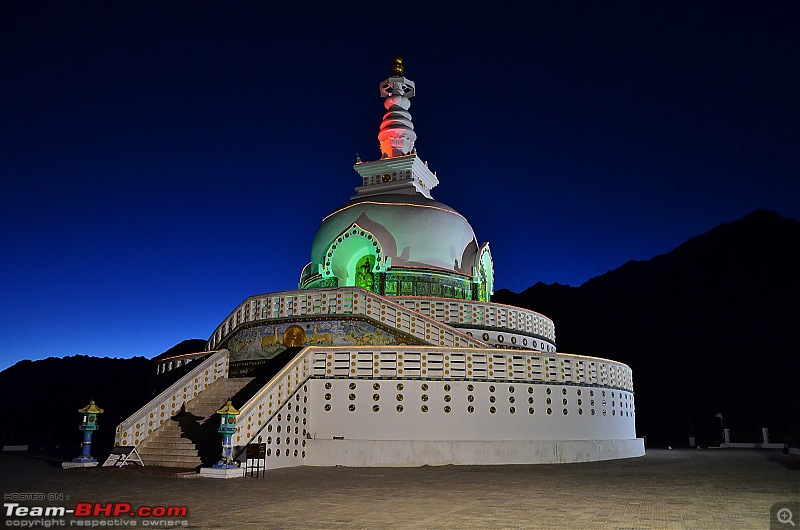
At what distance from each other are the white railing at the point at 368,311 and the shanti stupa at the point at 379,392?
0.15ft

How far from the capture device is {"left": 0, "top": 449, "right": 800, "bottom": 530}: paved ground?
8.14 metres

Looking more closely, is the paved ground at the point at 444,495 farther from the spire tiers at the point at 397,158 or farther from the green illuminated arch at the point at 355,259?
the spire tiers at the point at 397,158

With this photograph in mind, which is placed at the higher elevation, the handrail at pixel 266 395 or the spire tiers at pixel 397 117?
the spire tiers at pixel 397 117

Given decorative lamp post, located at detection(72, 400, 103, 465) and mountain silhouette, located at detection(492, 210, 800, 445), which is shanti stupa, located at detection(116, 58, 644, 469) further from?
mountain silhouette, located at detection(492, 210, 800, 445)

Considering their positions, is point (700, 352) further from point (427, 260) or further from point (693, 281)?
point (427, 260)

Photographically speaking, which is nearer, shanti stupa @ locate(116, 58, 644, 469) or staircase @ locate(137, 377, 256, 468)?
staircase @ locate(137, 377, 256, 468)

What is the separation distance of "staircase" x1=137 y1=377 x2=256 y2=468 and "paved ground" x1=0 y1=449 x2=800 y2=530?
1.38m

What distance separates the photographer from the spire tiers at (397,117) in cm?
3775

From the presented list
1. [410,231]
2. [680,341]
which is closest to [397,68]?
[410,231]

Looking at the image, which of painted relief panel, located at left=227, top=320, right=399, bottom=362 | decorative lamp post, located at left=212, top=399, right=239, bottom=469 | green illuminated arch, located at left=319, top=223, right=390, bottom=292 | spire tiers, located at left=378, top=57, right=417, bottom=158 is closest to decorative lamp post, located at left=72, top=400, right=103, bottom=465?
decorative lamp post, located at left=212, top=399, right=239, bottom=469

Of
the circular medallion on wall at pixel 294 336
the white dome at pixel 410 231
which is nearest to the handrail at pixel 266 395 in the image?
the circular medallion on wall at pixel 294 336

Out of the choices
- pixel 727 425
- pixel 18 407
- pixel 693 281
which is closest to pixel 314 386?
pixel 727 425

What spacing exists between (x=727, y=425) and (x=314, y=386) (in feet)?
140

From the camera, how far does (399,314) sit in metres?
21.3
